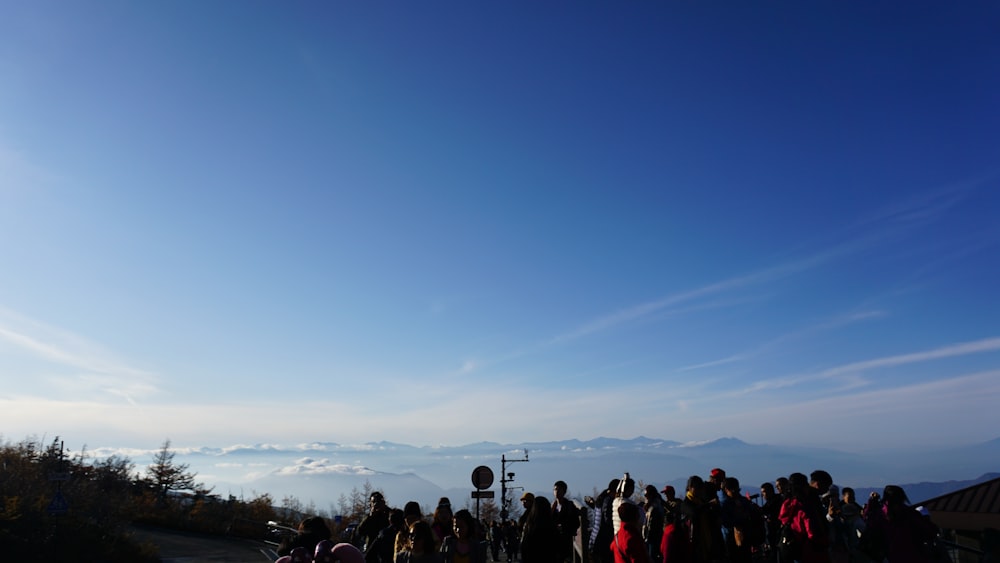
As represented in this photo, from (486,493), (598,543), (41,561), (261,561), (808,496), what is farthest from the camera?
(261,561)

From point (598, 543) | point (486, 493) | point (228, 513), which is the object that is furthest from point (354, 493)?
point (598, 543)

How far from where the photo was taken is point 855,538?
32.9ft

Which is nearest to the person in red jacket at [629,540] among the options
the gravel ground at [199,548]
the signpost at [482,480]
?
the signpost at [482,480]

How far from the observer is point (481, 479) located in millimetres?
22297

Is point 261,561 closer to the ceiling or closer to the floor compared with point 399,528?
closer to the floor

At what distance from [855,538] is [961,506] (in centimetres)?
1909

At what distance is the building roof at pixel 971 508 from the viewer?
23.4 metres

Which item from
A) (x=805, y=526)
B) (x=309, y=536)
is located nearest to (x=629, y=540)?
(x=805, y=526)

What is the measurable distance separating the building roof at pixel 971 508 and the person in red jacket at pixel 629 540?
20.9 metres

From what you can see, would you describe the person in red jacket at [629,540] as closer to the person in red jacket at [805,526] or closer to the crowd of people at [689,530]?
the crowd of people at [689,530]

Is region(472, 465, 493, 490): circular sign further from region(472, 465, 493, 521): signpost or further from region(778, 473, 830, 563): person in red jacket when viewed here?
region(778, 473, 830, 563): person in red jacket

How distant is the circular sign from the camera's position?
870 inches

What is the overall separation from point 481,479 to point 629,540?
15570 millimetres

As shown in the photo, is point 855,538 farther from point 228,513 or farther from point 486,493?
point 228,513
